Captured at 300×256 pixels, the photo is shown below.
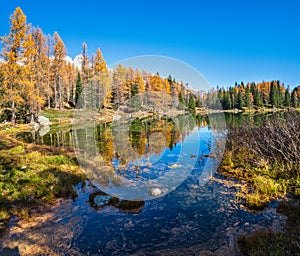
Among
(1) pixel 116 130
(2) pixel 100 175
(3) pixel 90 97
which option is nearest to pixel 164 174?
(2) pixel 100 175

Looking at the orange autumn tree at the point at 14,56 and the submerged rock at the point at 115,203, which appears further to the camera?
the orange autumn tree at the point at 14,56

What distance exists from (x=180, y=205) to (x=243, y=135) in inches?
310

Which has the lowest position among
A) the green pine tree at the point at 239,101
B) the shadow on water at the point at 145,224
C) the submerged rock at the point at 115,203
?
the shadow on water at the point at 145,224

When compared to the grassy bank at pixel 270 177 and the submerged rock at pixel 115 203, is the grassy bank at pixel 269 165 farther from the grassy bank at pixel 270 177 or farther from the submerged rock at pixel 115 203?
the submerged rock at pixel 115 203

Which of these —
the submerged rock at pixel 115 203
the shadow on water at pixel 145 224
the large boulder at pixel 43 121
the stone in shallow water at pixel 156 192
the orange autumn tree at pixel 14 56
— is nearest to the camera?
the shadow on water at pixel 145 224

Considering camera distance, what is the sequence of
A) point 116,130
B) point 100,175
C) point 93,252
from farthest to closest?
point 116,130 → point 100,175 → point 93,252

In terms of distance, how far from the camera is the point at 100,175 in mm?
10906

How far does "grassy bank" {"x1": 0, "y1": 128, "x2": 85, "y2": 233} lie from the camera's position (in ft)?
25.3

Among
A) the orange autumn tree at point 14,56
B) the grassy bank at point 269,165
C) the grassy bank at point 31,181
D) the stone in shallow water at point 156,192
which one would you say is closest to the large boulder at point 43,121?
the orange autumn tree at point 14,56

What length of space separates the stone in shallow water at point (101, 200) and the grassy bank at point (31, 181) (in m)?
1.28

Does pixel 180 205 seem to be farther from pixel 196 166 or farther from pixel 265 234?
pixel 196 166

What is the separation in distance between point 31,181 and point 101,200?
11.5 feet

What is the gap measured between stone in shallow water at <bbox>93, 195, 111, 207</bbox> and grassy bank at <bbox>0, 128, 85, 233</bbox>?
128 cm

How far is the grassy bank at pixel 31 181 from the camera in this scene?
7.72 meters
